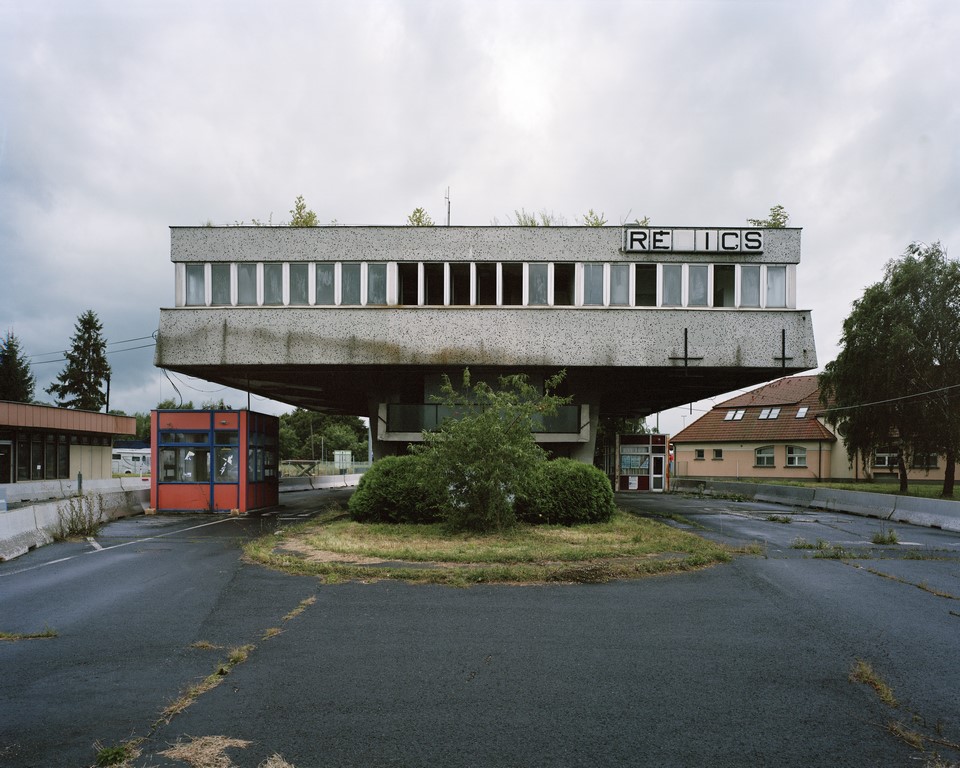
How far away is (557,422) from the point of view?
23.9 meters

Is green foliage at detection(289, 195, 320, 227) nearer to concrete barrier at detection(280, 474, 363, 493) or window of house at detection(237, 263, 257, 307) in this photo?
window of house at detection(237, 263, 257, 307)

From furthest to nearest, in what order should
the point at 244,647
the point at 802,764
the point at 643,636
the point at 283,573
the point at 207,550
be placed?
the point at 207,550
the point at 283,573
the point at 643,636
the point at 244,647
the point at 802,764

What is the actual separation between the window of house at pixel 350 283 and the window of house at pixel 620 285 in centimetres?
829

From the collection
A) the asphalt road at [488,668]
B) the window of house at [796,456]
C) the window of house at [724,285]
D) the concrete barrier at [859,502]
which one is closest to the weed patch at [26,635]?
the asphalt road at [488,668]

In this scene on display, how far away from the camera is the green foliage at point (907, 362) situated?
3453cm

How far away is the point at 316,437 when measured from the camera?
334 ft

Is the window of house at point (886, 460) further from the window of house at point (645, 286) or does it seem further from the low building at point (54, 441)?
the low building at point (54, 441)

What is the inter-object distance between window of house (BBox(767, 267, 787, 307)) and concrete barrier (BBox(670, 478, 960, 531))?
7.15 meters

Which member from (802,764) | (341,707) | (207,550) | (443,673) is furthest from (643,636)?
(207,550)

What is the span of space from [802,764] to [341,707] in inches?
122

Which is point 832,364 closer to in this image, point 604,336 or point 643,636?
point 604,336

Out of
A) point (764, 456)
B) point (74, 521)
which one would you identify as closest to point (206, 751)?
point (74, 521)

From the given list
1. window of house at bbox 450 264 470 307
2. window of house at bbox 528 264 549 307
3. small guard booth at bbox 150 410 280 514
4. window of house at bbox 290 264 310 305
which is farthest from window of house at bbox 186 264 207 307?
window of house at bbox 528 264 549 307

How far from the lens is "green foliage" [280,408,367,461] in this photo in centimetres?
9031
